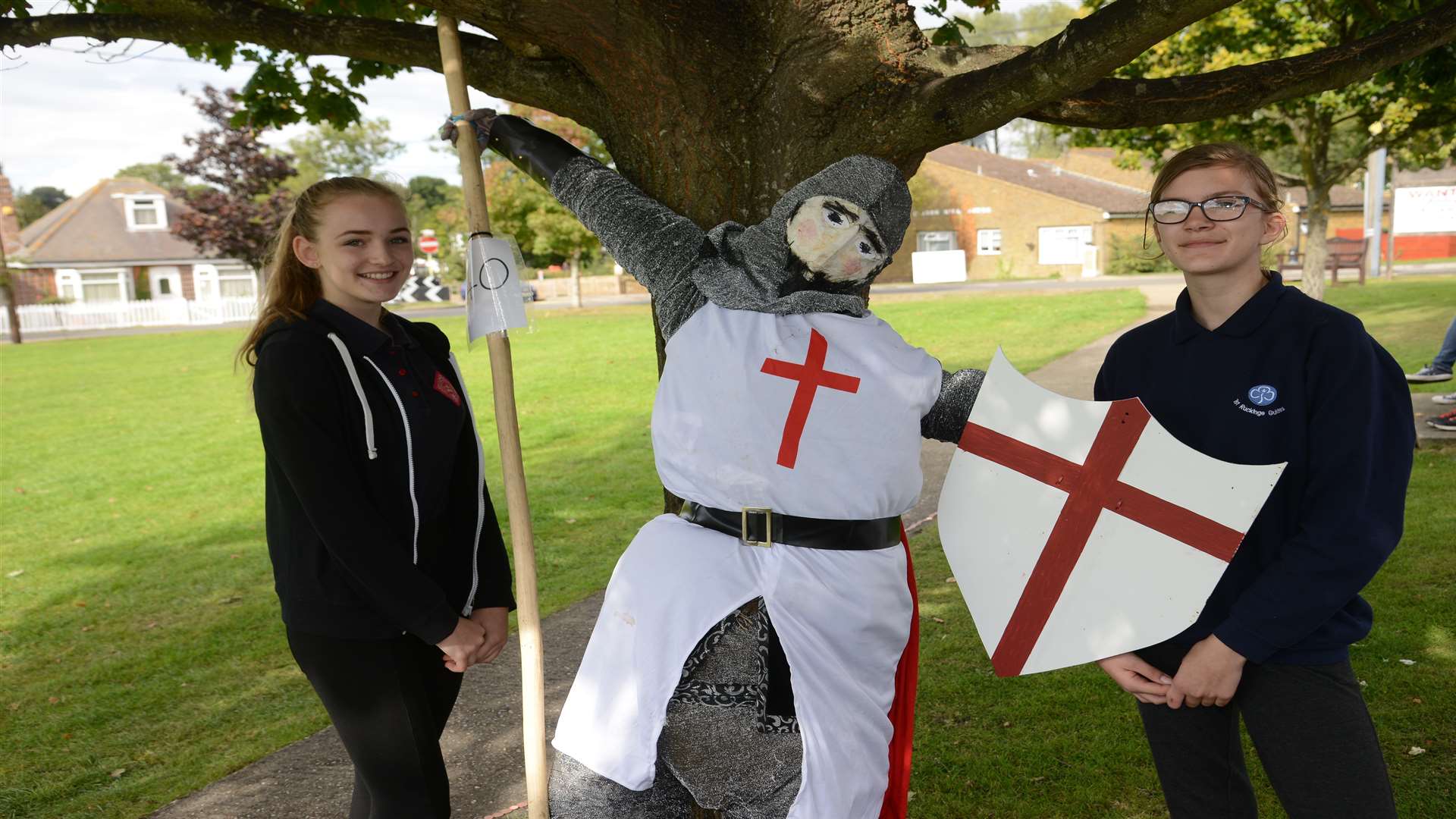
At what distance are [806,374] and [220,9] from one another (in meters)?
2.10

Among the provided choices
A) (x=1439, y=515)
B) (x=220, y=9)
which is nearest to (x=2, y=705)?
(x=220, y=9)

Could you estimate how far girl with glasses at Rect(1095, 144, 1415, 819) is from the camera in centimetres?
193

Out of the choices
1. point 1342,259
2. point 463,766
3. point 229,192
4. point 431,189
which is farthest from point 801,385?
point 431,189

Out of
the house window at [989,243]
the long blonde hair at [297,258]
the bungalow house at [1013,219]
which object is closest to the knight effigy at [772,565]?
the long blonde hair at [297,258]

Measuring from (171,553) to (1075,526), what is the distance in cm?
689

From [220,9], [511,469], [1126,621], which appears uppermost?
[220,9]

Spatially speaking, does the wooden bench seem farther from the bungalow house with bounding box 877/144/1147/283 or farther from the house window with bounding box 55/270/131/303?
the house window with bounding box 55/270/131/303

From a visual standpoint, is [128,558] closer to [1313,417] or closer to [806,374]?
[806,374]

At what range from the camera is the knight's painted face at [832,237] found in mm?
2219

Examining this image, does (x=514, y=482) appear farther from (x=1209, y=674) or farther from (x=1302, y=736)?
(x=1302, y=736)

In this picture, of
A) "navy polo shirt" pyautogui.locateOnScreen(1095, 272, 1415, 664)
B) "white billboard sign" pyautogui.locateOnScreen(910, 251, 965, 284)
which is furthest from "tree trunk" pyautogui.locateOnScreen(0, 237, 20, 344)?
"navy polo shirt" pyautogui.locateOnScreen(1095, 272, 1415, 664)

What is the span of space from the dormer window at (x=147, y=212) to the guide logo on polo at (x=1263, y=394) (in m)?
56.6

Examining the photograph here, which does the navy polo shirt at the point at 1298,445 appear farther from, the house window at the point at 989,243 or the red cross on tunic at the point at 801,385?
the house window at the point at 989,243

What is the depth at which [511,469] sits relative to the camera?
262 cm
